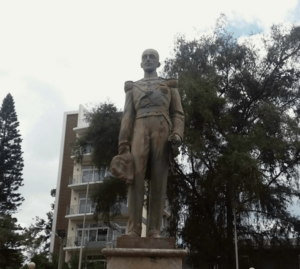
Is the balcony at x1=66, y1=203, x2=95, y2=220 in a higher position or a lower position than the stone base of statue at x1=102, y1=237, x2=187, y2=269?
higher

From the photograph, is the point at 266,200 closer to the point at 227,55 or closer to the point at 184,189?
the point at 184,189

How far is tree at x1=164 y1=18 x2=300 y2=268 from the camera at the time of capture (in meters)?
17.5

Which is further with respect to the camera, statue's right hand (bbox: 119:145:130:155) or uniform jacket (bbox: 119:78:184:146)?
uniform jacket (bbox: 119:78:184:146)

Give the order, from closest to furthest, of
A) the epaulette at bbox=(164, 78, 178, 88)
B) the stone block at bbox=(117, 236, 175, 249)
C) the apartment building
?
the stone block at bbox=(117, 236, 175, 249) < the epaulette at bbox=(164, 78, 178, 88) < the apartment building

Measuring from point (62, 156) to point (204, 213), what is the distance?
23252 millimetres

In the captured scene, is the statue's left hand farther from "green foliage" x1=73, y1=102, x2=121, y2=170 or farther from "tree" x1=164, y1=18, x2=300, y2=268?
"green foliage" x1=73, y1=102, x2=121, y2=170

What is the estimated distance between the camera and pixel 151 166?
5.70 metres

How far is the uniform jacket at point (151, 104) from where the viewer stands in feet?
19.2

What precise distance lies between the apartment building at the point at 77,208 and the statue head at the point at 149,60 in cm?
2490

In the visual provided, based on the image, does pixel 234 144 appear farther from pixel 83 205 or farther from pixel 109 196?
pixel 83 205

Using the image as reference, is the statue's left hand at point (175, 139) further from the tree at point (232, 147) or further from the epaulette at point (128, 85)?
the tree at point (232, 147)

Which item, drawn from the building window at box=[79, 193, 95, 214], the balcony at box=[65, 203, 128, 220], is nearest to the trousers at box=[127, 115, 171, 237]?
the balcony at box=[65, 203, 128, 220]

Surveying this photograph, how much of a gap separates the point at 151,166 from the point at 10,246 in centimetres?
2741

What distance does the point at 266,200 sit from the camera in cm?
1856
